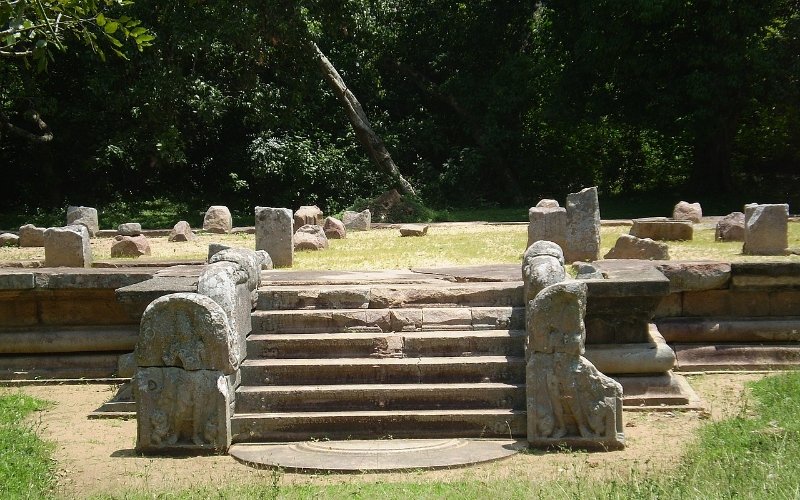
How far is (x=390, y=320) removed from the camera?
7.50 m

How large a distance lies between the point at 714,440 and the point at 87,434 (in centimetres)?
436

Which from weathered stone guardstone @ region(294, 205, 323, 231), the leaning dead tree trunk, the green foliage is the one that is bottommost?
the green foliage

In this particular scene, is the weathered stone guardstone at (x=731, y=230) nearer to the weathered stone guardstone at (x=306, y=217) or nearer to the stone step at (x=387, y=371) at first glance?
the stone step at (x=387, y=371)

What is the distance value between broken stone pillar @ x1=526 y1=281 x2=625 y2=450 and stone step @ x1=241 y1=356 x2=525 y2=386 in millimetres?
523

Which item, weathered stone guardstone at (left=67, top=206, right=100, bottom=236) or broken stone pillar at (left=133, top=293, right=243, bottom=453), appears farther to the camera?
weathered stone guardstone at (left=67, top=206, right=100, bottom=236)

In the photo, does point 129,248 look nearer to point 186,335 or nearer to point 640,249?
point 640,249

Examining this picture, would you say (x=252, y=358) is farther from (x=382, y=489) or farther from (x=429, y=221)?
(x=429, y=221)

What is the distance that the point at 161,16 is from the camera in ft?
65.6

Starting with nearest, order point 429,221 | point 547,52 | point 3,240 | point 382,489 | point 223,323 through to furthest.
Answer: point 382,489 < point 223,323 < point 3,240 < point 429,221 < point 547,52

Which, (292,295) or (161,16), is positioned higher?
(161,16)

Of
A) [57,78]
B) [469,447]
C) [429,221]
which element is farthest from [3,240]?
[469,447]

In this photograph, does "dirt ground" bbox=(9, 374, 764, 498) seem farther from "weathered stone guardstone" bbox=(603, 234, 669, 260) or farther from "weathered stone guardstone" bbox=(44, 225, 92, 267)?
"weathered stone guardstone" bbox=(44, 225, 92, 267)

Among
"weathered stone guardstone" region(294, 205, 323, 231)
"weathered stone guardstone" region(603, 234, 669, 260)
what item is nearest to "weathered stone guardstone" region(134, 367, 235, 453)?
"weathered stone guardstone" region(603, 234, 669, 260)

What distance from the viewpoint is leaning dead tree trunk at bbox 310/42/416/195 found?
941 inches
